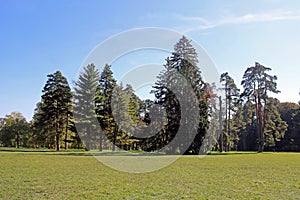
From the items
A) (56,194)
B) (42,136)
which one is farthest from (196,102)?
(56,194)

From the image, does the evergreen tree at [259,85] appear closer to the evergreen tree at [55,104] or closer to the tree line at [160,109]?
the tree line at [160,109]

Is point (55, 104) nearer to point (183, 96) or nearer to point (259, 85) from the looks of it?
point (183, 96)

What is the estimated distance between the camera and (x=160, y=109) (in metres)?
45.1

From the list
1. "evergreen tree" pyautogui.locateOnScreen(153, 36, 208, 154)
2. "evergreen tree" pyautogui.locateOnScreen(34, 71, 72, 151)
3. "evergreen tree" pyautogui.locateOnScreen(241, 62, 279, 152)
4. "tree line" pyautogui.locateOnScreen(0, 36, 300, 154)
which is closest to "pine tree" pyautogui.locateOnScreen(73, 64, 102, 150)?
"tree line" pyautogui.locateOnScreen(0, 36, 300, 154)

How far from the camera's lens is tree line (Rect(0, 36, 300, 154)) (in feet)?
136

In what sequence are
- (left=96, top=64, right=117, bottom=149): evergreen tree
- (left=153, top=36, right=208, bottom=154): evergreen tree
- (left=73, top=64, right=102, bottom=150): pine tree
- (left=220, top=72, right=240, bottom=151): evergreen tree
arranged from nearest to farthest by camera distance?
(left=153, top=36, right=208, bottom=154): evergreen tree < (left=73, top=64, right=102, bottom=150): pine tree < (left=96, top=64, right=117, bottom=149): evergreen tree < (left=220, top=72, right=240, bottom=151): evergreen tree

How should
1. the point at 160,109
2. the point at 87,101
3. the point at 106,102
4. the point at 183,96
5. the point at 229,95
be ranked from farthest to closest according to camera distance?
the point at 229,95 < the point at 106,102 < the point at 87,101 < the point at 160,109 < the point at 183,96

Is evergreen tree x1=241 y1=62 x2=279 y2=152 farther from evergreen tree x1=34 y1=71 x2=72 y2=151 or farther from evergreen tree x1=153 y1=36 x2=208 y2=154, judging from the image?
evergreen tree x1=34 y1=71 x2=72 y2=151

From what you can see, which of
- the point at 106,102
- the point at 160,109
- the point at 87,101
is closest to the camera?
the point at 160,109

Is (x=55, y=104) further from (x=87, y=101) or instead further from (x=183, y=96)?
(x=183, y=96)

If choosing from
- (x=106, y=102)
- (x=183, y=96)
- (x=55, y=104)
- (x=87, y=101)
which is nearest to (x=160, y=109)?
(x=183, y=96)

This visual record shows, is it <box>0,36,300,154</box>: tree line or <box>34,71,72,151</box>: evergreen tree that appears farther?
<box>34,71,72,151</box>: evergreen tree

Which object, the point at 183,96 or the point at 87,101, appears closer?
the point at 183,96

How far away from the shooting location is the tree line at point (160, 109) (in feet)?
136
